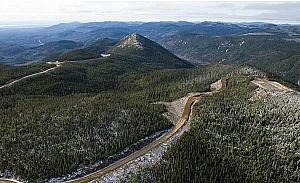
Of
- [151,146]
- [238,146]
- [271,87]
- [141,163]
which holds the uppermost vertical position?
[271,87]

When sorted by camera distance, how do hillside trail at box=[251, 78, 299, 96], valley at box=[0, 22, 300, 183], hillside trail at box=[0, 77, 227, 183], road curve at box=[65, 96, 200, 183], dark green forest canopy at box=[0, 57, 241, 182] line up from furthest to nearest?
hillside trail at box=[251, 78, 299, 96] < dark green forest canopy at box=[0, 57, 241, 182] < valley at box=[0, 22, 300, 183] < hillside trail at box=[0, 77, 227, 183] < road curve at box=[65, 96, 200, 183]

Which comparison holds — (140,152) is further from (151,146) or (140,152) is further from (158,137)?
(158,137)

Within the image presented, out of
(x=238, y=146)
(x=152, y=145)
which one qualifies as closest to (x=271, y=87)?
(x=238, y=146)

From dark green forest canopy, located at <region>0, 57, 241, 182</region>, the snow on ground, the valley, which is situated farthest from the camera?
dark green forest canopy, located at <region>0, 57, 241, 182</region>

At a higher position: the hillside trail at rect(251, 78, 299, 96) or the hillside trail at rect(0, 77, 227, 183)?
the hillside trail at rect(251, 78, 299, 96)

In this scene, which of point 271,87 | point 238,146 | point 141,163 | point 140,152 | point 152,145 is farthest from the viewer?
point 271,87

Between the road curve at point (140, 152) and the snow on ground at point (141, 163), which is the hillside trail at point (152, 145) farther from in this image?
the snow on ground at point (141, 163)

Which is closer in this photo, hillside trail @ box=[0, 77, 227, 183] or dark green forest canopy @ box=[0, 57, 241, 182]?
hillside trail @ box=[0, 77, 227, 183]

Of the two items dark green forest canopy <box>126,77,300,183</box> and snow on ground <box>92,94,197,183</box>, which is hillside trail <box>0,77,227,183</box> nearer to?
snow on ground <box>92,94,197,183</box>

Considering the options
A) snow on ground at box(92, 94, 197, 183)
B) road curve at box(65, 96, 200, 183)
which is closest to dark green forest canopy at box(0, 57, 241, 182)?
→ road curve at box(65, 96, 200, 183)

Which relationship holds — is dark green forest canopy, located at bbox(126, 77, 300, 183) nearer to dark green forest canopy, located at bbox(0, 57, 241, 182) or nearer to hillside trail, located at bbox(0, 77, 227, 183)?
hillside trail, located at bbox(0, 77, 227, 183)

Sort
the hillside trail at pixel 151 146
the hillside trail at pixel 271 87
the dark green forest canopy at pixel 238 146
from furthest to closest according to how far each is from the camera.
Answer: the hillside trail at pixel 271 87 → the dark green forest canopy at pixel 238 146 → the hillside trail at pixel 151 146

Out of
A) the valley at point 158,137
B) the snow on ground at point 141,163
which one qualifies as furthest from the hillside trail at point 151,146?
the snow on ground at point 141,163
